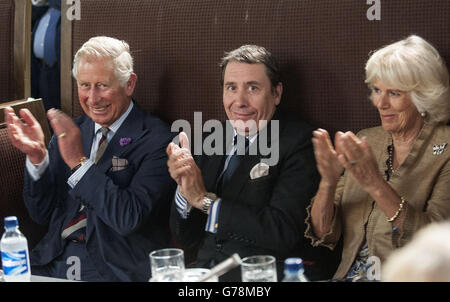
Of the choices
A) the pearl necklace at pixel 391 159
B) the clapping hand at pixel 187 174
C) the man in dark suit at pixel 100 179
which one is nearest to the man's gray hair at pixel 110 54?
the man in dark suit at pixel 100 179

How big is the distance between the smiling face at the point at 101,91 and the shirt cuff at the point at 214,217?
59 cm

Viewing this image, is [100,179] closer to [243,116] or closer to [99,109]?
[99,109]

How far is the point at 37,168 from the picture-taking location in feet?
7.73

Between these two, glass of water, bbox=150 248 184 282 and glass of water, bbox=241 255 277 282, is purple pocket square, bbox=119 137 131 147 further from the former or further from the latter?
glass of water, bbox=241 255 277 282

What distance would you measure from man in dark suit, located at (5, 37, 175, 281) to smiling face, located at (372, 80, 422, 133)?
0.79 meters

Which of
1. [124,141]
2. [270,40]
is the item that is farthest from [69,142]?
[270,40]

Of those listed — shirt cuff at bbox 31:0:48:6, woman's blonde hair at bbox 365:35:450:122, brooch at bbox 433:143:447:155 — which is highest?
shirt cuff at bbox 31:0:48:6

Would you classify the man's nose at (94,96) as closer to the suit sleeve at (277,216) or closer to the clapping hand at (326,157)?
the suit sleeve at (277,216)

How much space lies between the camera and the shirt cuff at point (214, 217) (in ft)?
6.82

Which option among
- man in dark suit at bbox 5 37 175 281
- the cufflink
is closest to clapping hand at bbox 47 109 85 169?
man in dark suit at bbox 5 37 175 281

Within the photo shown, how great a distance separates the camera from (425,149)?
1950mm

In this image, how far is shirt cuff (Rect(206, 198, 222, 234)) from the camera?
2078mm

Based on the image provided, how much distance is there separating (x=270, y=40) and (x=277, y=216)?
73 cm
